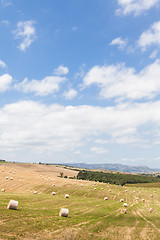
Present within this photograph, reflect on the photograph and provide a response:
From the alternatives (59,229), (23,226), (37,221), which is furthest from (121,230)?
(23,226)

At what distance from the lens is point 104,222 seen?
77.6 feet

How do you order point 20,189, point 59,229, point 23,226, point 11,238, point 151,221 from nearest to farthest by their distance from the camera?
point 11,238 < point 23,226 < point 59,229 < point 151,221 < point 20,189

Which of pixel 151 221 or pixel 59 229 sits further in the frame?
pixel 151 221

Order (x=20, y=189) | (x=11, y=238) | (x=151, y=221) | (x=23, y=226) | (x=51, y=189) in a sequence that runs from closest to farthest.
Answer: (x=11, y=238) → (x=23, y=226) → (x=151, y=221) → (x=20, y=189) → (x=51, y=189)

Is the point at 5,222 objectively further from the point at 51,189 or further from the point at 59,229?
the point at 51,189

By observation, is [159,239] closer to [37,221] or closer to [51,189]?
[37,221]

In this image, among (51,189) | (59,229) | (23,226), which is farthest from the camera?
(51,189)

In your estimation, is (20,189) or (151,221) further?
(20,189)

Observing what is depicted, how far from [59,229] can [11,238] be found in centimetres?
542

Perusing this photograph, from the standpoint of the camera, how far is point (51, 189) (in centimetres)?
5131

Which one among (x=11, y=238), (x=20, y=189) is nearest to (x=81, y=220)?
(x=11, y=238)

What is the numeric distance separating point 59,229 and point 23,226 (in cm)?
344

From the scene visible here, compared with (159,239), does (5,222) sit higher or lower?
higher

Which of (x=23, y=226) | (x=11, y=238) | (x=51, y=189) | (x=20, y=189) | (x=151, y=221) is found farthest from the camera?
(x=51, y=189)
